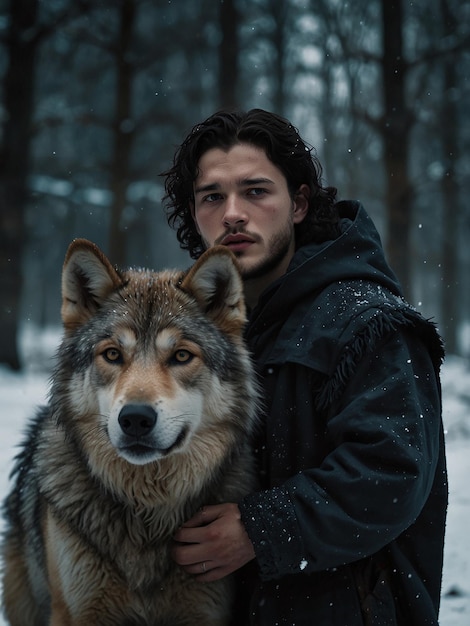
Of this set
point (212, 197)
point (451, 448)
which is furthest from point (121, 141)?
point (212, 197)

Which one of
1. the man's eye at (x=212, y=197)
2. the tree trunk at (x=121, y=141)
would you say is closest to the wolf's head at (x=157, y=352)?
the man's eye at (x=212, y=197)

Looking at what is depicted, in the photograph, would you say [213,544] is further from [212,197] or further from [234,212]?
[212,197]

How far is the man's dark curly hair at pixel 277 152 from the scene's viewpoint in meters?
3.05

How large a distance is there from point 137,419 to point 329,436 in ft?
2.54

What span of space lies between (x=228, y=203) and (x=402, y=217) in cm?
713

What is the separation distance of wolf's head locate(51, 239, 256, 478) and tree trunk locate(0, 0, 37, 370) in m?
9.10

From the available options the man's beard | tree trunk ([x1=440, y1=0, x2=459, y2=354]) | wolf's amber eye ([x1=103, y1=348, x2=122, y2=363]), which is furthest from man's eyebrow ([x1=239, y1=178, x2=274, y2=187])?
tree trunk ([x1=440, y1=0, x2=459, y2=354])

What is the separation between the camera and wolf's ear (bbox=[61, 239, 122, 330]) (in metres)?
2.58

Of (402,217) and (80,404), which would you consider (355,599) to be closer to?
(80,404)

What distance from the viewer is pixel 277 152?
310 centimetres

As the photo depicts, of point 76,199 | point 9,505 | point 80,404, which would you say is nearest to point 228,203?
point 80,404

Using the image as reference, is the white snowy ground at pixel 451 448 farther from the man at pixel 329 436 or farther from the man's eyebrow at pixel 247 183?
the man's eyebrow at pixel 247 183

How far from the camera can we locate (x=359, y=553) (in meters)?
2.22

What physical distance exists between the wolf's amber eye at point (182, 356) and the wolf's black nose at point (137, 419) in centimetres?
37
